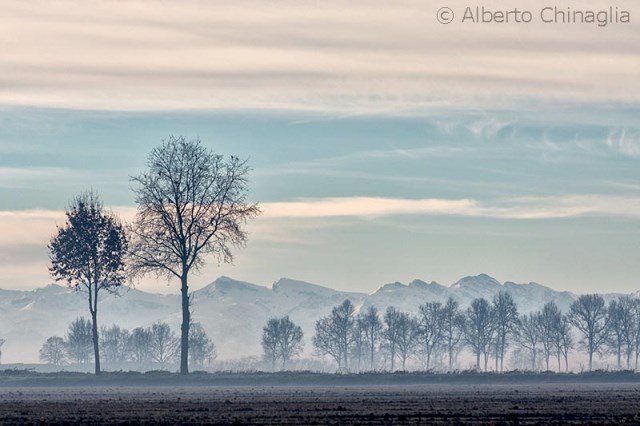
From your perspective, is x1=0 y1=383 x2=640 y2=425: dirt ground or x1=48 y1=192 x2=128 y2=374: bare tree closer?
x1=0 y1=383 x2=640 y2=425: dirt ground

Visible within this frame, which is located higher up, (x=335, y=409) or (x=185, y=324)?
(x=185, y=324)

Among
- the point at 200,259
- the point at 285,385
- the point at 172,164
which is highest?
the point at 172,164

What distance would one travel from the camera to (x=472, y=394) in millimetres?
54438

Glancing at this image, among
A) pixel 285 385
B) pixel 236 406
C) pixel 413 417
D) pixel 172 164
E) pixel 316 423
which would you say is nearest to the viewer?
pixel 316 423

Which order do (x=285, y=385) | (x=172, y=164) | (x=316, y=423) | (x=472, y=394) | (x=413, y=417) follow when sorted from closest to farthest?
(x=316, y=423) < (x=413, y=417) < (x=472, y=394) < (x=285, y=385) < (x=172, y=164)

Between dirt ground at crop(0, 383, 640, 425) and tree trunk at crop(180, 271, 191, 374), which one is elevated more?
tree trunk at crop(180, 271, 191, 374)

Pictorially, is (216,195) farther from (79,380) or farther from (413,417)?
(413,417)

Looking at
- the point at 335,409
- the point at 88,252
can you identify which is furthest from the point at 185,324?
the point at 335,409

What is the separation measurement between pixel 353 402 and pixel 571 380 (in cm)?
3401

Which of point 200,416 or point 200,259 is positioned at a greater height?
point 200,259

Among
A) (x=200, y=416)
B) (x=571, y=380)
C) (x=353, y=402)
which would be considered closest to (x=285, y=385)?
(x=571, y=380)

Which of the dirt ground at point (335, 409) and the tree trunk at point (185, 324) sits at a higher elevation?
the tree trunk at point (185, 324)

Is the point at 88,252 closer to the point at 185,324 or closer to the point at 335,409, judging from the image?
the point at 185,324

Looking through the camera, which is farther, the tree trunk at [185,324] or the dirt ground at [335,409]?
the tree trunk at [185,324]
